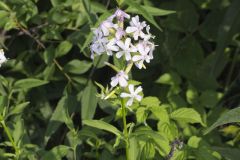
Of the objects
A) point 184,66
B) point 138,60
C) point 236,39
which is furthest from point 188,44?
point 138,60

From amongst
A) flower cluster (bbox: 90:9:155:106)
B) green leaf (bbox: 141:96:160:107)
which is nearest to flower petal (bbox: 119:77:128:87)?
flower cluster (bbox: 90:9:155:106)

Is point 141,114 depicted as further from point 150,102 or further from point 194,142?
point 194,142

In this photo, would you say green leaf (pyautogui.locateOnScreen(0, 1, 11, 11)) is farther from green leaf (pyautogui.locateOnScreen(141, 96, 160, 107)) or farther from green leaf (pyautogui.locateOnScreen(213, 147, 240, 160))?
green leaf (pyautogui.locateOnScreen(213, 147, 240, 160))

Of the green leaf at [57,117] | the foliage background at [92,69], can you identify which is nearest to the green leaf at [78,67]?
the foliage background at [92,69]

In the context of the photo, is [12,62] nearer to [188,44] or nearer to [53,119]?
[53,119]

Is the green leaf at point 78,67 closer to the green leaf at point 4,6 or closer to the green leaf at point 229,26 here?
the green leaf at point 4,6

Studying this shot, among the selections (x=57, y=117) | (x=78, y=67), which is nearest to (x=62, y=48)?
(x=78, y=67)
